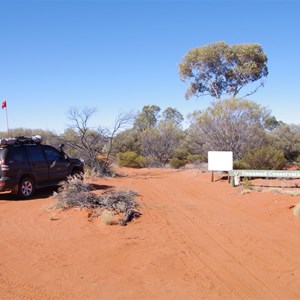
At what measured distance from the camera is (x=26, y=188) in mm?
12703

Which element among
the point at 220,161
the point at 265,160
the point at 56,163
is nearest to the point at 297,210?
the point at 220,161

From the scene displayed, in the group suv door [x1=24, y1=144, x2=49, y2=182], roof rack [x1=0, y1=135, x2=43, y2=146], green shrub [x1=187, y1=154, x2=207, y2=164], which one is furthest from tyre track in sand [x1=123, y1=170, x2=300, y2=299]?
green shrub [x1=187, y1=154, x2=207, y2=164]

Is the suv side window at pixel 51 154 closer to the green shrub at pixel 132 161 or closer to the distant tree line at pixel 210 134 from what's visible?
the distant tree line at pixel 210 134

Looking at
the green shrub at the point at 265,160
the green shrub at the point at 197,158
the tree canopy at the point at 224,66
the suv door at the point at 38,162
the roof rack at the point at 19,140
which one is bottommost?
the green shrub at the point at 197,158

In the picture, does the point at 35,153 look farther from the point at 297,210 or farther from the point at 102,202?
the point at 297,210

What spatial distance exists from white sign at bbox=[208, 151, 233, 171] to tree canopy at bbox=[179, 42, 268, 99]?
20.1 meters

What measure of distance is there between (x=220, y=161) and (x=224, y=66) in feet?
69.8

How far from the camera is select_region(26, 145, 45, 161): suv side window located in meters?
13.1

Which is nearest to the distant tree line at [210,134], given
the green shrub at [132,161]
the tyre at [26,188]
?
the green shrub at [132,161]

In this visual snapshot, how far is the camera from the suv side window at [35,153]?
13.1 m

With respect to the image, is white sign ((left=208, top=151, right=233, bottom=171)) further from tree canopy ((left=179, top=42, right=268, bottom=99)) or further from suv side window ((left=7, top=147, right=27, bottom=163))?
tree canopy ((left=179, top=42, right=268, bottom=99))

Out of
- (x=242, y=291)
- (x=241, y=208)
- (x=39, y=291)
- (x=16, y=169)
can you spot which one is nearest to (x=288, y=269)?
(x=242, y=291)

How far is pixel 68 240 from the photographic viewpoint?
796 cm

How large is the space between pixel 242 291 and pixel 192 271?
962 mm
